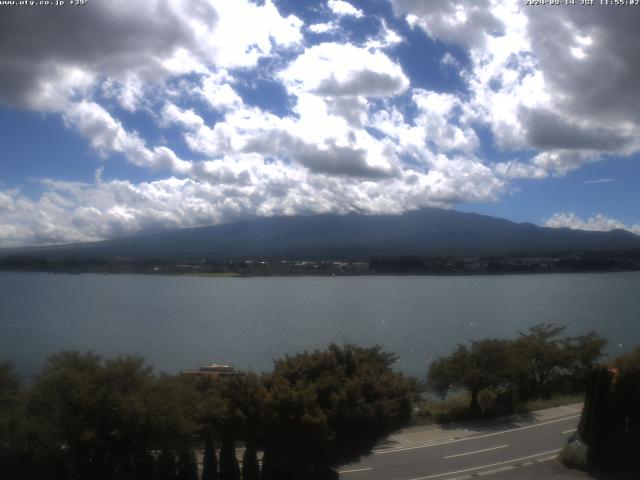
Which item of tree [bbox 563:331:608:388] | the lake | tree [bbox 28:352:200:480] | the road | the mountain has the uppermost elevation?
the mountain

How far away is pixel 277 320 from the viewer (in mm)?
39500

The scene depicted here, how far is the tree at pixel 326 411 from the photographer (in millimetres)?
10586

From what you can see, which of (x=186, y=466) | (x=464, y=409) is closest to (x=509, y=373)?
(x=464, y=409)

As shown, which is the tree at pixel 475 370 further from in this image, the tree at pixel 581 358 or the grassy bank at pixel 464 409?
the tree at pixel 581 358

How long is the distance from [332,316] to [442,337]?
11599 millimetres

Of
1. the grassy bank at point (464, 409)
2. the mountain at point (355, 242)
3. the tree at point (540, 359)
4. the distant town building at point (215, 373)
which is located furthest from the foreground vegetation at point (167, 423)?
the mountain at point (355, 242)

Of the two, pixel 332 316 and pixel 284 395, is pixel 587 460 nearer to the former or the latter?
pixel 284 395

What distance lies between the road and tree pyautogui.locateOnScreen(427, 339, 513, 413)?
2.62m

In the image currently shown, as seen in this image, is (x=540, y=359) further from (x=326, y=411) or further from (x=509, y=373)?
(x=326, y=411)

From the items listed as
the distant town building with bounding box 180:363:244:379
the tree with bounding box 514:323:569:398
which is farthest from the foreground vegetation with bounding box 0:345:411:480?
the tree with bounding box 514:323:569:398

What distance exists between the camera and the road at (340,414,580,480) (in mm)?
10602

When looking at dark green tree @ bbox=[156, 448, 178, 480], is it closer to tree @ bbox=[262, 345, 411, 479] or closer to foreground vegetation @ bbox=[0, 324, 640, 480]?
foreground vegetation @ bbox=[0, 324, 640, 480]

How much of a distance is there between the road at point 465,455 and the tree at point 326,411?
52 centimetres

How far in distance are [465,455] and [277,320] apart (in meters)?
28.4
